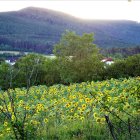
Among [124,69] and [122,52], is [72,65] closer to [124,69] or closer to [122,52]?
[124,69]

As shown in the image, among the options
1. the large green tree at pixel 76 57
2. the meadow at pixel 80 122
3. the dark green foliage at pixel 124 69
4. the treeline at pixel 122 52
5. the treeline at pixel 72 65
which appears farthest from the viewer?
the treeline at pixel 122 52

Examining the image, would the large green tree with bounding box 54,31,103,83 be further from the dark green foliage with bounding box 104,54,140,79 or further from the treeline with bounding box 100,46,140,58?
the treeline with bounding box 100,46,140,58

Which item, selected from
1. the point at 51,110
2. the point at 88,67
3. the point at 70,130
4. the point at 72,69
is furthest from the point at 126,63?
→ the point at 70,130

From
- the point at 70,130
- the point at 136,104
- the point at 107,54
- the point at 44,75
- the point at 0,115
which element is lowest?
the point at 107,54

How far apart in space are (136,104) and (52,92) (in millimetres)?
12630

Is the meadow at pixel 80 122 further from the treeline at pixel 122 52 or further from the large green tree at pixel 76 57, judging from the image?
the treeline at pixel 122 52

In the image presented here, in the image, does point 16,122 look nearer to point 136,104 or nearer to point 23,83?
point 136,104

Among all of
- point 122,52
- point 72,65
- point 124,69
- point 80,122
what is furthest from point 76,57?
point 122,52

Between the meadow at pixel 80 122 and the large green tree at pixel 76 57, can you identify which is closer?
the meadow at pixel 80 122

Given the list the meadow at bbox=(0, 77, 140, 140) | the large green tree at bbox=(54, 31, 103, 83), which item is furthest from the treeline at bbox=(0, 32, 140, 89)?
the meadow at bbox=(0, 77, 140, 140)

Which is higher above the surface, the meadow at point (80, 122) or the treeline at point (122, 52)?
the meadow at point (80, 122)

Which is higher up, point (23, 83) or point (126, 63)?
point (126, 63)

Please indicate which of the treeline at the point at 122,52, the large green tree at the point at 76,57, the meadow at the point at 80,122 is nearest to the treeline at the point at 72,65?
the large green tree at the point at 76,57

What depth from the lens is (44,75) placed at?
2406 inches
